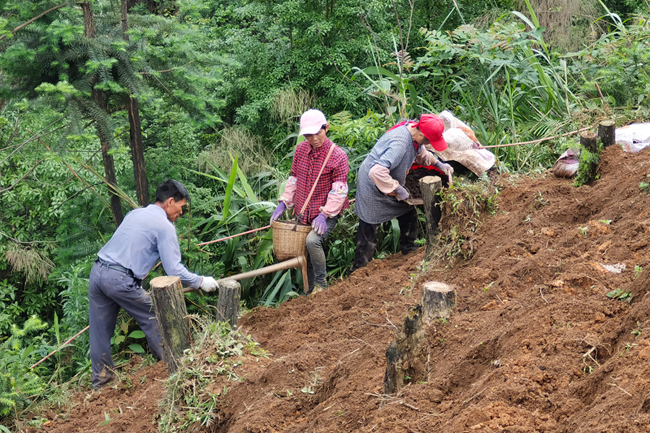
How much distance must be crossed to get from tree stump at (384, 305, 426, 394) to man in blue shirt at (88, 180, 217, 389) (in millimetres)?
2109

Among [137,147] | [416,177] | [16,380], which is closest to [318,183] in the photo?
[416,177]

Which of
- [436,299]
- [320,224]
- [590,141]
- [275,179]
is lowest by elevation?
[275,179]

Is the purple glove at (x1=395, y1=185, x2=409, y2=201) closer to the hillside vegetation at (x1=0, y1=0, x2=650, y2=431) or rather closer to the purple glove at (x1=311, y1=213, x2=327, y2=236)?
the hillside vegetation at (x1=0, y1=0, x2=650, y2=431)

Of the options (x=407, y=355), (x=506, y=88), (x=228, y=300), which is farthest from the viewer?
(x=506, y=88)

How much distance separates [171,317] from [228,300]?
40cm

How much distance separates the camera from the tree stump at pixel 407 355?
2.59m

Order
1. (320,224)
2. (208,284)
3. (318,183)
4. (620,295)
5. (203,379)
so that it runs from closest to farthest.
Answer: (620,295) < (203,379) < (208,284) < (320,224) < (318,183)

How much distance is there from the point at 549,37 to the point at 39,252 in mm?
8198

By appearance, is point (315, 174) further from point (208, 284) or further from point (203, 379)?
point (203, 379)

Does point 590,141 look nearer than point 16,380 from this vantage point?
No

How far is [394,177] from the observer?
5289mm

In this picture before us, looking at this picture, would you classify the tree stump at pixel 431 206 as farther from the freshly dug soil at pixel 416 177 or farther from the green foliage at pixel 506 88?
the green foliage at pixel 506 88

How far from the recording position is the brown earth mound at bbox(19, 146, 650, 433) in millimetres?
2252

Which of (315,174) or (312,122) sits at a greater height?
(312,122)
